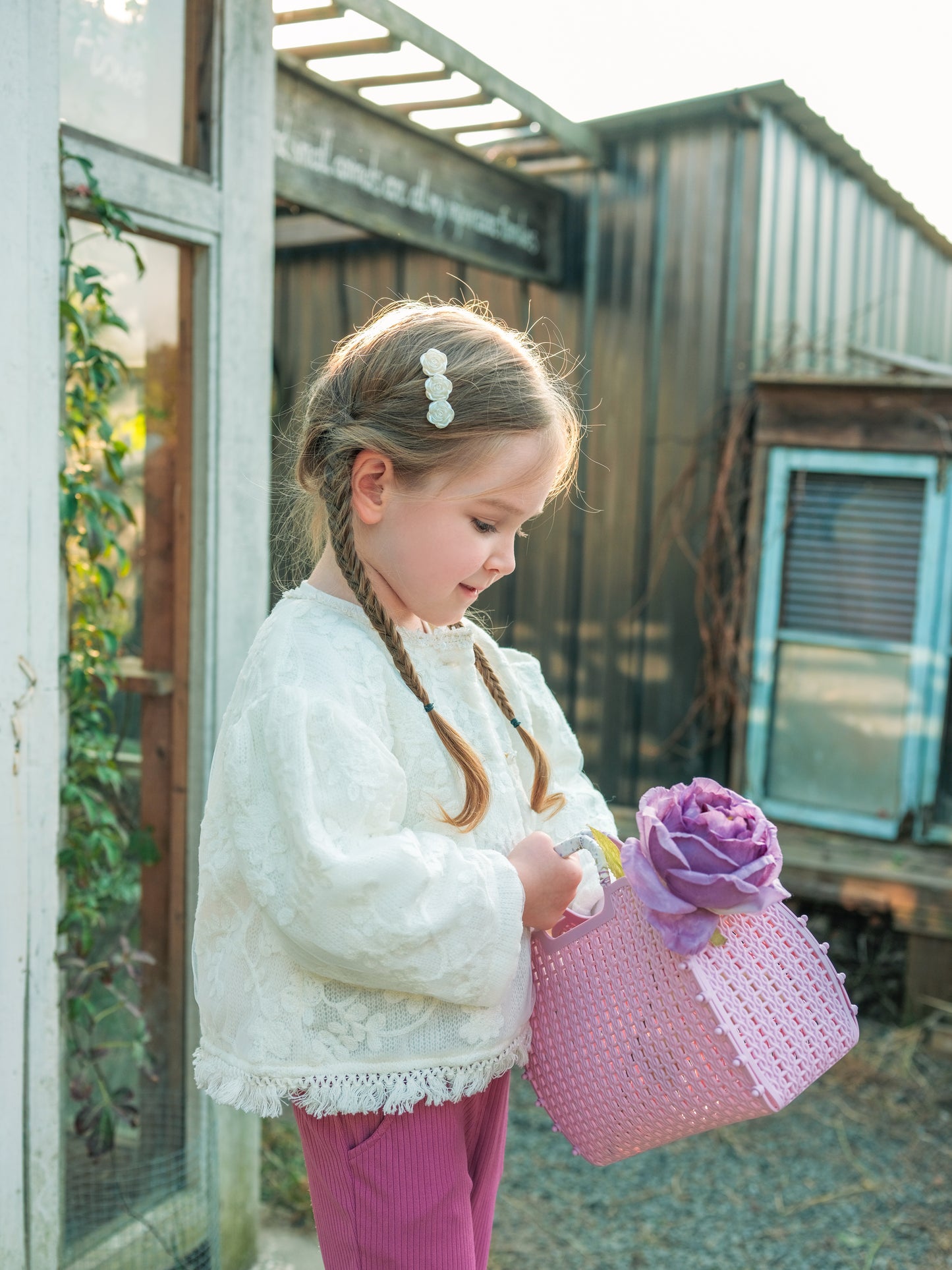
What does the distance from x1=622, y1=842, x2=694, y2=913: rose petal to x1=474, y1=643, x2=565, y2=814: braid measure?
37cm

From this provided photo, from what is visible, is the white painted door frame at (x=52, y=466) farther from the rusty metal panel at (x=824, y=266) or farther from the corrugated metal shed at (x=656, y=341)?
the rusty metal panel at (x=824, y=266)

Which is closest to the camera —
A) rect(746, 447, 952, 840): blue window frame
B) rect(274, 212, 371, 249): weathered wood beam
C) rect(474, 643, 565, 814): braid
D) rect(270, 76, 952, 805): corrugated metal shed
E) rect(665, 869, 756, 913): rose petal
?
rect(665, 869, 756, 913): rose petal

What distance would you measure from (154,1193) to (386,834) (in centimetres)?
161

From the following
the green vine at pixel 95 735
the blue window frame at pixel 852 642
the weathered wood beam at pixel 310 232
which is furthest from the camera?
the weathered wood beam at pixel 310 232

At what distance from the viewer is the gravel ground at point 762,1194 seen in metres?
2.85

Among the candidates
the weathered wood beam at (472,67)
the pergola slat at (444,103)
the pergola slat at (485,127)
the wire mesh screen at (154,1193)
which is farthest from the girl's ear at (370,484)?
the pergola slat at (485,127)

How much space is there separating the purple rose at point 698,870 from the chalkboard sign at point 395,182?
2261 mm

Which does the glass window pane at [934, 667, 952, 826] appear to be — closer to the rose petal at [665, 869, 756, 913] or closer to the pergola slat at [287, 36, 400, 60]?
the pergola slat at [287, 36, 400, 60]

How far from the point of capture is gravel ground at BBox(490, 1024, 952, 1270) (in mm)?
2854

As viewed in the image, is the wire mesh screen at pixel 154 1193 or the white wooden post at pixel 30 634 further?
the wire mesh screen at pixel 154 1193

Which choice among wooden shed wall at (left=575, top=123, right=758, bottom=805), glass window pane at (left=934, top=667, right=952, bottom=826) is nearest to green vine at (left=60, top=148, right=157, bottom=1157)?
wooden shed wall at (left=575, top=123, right=758, bottom=805)

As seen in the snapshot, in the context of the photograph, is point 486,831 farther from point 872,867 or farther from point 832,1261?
point 872,867

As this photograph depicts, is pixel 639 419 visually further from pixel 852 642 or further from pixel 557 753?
pixel 557 753

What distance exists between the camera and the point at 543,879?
144cm
